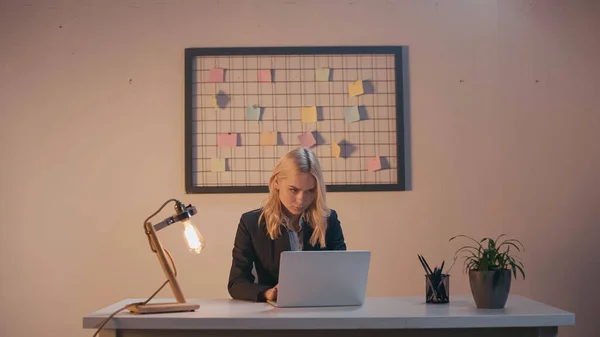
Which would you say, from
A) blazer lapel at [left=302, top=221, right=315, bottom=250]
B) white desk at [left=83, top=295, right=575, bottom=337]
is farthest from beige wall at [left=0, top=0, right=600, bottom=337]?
white desk at [left=83, top=295, right=575, bottom=337]

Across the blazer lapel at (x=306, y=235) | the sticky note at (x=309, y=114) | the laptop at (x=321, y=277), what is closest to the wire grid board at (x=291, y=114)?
the sticky note at (x=309, y=114)

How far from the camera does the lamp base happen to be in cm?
203

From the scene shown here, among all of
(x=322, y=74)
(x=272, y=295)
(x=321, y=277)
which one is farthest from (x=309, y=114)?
(x=321, y=277)

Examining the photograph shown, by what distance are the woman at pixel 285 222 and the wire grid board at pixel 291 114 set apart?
83 centimetres

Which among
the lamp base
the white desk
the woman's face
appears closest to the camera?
the white desk

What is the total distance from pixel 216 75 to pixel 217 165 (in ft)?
1.45

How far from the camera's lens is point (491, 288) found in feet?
6.93

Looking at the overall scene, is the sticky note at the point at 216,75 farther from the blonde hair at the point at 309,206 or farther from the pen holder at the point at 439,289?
the pen holder at the point at 439,289

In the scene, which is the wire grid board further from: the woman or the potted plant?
the potted plant

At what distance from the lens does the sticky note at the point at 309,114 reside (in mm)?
3486

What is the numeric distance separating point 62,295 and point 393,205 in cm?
166

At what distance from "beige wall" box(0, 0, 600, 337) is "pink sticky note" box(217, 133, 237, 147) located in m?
0.19

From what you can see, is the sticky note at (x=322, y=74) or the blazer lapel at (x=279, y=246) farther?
the sticky note at (x=322, y=74)

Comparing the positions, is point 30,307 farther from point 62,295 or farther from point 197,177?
point 197,177
